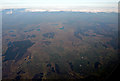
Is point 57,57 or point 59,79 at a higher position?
point 57,57

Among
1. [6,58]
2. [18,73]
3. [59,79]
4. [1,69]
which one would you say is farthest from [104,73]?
[6,58]

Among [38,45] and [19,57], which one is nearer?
[19,57]

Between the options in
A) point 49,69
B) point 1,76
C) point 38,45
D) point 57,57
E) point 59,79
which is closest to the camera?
point 59,79

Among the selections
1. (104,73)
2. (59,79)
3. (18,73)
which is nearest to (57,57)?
(59,79)

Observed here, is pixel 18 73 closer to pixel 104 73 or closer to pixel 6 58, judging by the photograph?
pixel 6 58

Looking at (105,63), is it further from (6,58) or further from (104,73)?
(6,58)

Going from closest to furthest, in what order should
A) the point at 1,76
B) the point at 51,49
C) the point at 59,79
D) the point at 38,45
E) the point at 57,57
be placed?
the point at 59,79 < the point at 1,76 < the point at 57,57 < the point at 51,49 < the point at 38,45

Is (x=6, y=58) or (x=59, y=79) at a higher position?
(x=6, y=58)

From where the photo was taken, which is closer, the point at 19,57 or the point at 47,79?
the point at 47,79

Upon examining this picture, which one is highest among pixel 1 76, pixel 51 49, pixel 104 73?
pixel 51 49
